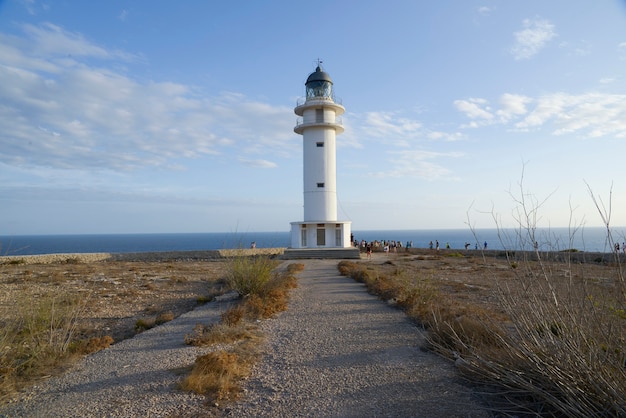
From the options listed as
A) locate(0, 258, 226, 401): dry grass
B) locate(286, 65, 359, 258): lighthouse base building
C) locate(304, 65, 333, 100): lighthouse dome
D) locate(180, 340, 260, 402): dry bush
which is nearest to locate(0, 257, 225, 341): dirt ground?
locate(0, 258, 226, 401): dry grass

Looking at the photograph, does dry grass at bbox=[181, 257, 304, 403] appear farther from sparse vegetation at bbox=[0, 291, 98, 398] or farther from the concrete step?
the concrete step

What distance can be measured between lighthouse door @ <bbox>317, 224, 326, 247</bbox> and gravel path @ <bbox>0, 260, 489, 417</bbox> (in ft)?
71.1

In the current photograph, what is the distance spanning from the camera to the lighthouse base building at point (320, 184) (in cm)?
2986

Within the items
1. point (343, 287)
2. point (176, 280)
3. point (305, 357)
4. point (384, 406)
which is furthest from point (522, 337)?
point (176, 280)

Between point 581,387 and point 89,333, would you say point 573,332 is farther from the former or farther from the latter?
point 89,333

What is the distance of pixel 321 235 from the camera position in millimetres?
30172

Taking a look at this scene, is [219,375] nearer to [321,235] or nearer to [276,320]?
[276,320]

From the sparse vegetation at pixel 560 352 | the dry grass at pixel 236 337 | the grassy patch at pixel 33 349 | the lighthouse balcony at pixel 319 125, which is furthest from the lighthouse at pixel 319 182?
the sparse vegetation at pixel 560 352

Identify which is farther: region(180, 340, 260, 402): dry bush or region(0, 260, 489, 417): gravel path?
region(180, 340, 260, 402): dry bush

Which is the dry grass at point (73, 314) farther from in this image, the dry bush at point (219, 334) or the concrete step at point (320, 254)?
the concrete step at point (320, 254)

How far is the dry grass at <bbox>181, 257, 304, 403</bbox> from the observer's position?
5.01 m

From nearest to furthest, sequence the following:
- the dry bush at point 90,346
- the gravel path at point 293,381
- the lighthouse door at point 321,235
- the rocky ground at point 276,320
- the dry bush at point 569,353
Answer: the dry bush at point 569,353
the gravel path at point 293,381
the rocky ground at point 276,320
the dry bush at point 90,346
the lighthouse door at point 321,235

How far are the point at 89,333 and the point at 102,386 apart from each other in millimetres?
4011

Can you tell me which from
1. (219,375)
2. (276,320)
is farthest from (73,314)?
(219,375)
